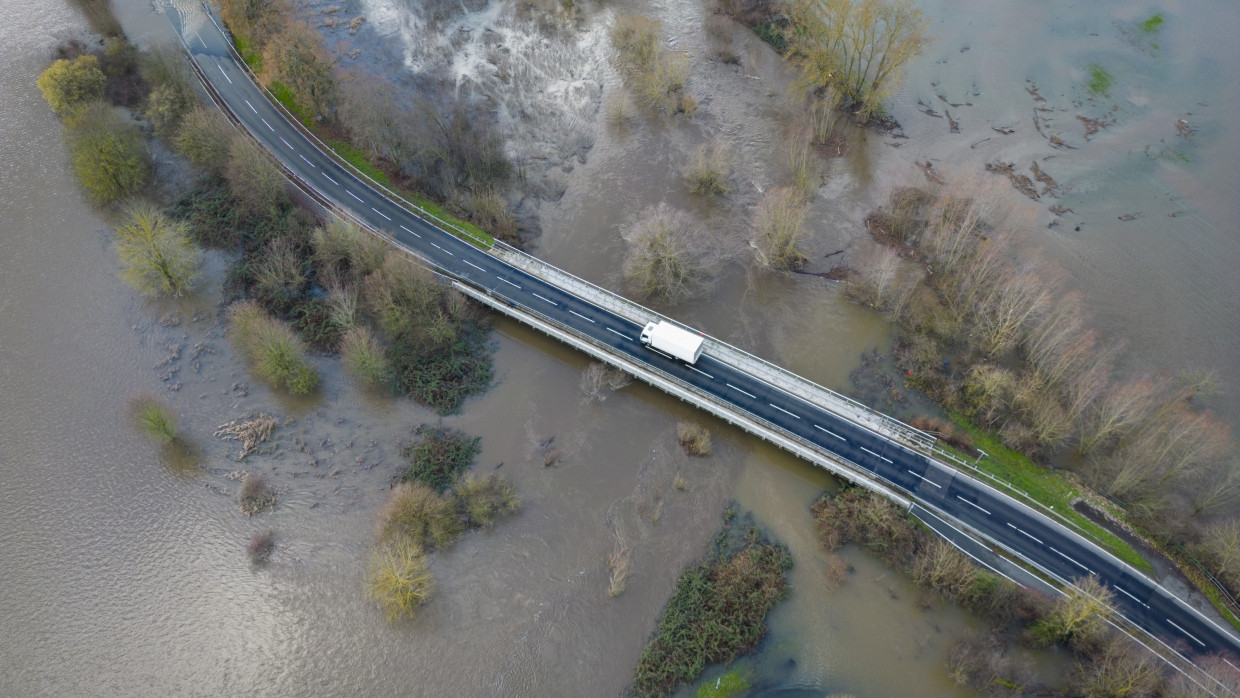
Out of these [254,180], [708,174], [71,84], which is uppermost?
[71,84]

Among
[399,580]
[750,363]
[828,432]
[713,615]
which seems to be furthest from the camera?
[750,363]

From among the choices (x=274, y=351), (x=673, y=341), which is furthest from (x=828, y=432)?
(x=274, y=351)

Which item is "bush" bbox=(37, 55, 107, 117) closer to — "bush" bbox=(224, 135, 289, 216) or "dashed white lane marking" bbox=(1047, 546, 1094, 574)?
"bush" bbox=(224, 135, 289, 216)

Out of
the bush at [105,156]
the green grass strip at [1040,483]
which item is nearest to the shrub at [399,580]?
the green grass strip at [1040,483]

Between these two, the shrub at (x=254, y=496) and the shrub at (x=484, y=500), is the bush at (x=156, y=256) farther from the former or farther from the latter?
the shrub at (x=484, y=500)

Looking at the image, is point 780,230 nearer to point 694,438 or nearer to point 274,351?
point 694,438

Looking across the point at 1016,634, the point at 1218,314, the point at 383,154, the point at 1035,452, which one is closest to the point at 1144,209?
the point at 1218,314

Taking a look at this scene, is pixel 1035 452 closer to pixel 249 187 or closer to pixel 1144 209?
pixel 1144 209
